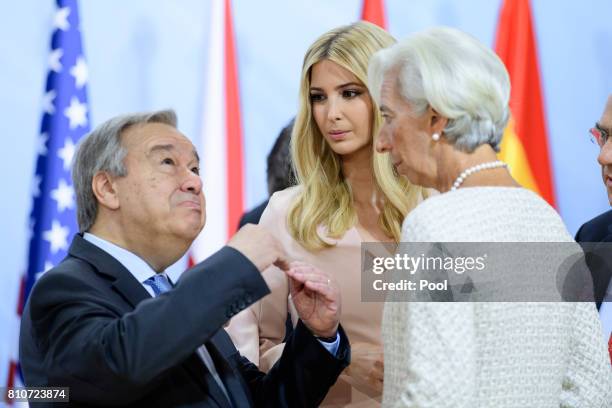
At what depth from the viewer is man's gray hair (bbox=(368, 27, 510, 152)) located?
79.7 inches

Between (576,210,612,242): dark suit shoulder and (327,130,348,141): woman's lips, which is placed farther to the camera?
(576,210,612,242): dark suit shoulder

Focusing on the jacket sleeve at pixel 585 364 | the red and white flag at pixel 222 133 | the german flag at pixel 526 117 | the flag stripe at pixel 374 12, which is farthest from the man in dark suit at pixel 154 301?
the german flag at pixel 526 117

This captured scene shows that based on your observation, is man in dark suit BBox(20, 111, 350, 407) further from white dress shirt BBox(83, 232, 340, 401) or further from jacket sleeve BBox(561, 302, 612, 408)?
jacket sleeve BBox(561, 302, 612, 408)

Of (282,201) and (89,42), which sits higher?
(89,42)

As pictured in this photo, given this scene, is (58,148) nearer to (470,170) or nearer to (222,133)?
(222,133)

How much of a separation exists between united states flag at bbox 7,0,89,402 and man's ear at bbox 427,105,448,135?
3066mm

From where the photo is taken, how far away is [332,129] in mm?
3031

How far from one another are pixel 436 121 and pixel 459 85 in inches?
4.1

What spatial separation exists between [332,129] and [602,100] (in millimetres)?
3059

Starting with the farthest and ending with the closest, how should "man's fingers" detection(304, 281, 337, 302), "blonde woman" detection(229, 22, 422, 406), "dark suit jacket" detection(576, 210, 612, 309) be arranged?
"dark suit jacket" detection(576, 210, 612, 309)
"blonde woman" detection(229, 22, 422, 406)
"man's fingers" detection(304, 281, 337, 302)

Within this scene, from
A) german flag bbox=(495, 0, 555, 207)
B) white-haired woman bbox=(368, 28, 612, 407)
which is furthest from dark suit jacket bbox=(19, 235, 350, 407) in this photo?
german flag bbox=(495, 0, 555, 207)

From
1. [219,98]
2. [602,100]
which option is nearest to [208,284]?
[219,98]

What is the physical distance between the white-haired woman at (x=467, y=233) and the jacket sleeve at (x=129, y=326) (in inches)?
14.6

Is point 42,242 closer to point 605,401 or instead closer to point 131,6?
point 131,6
